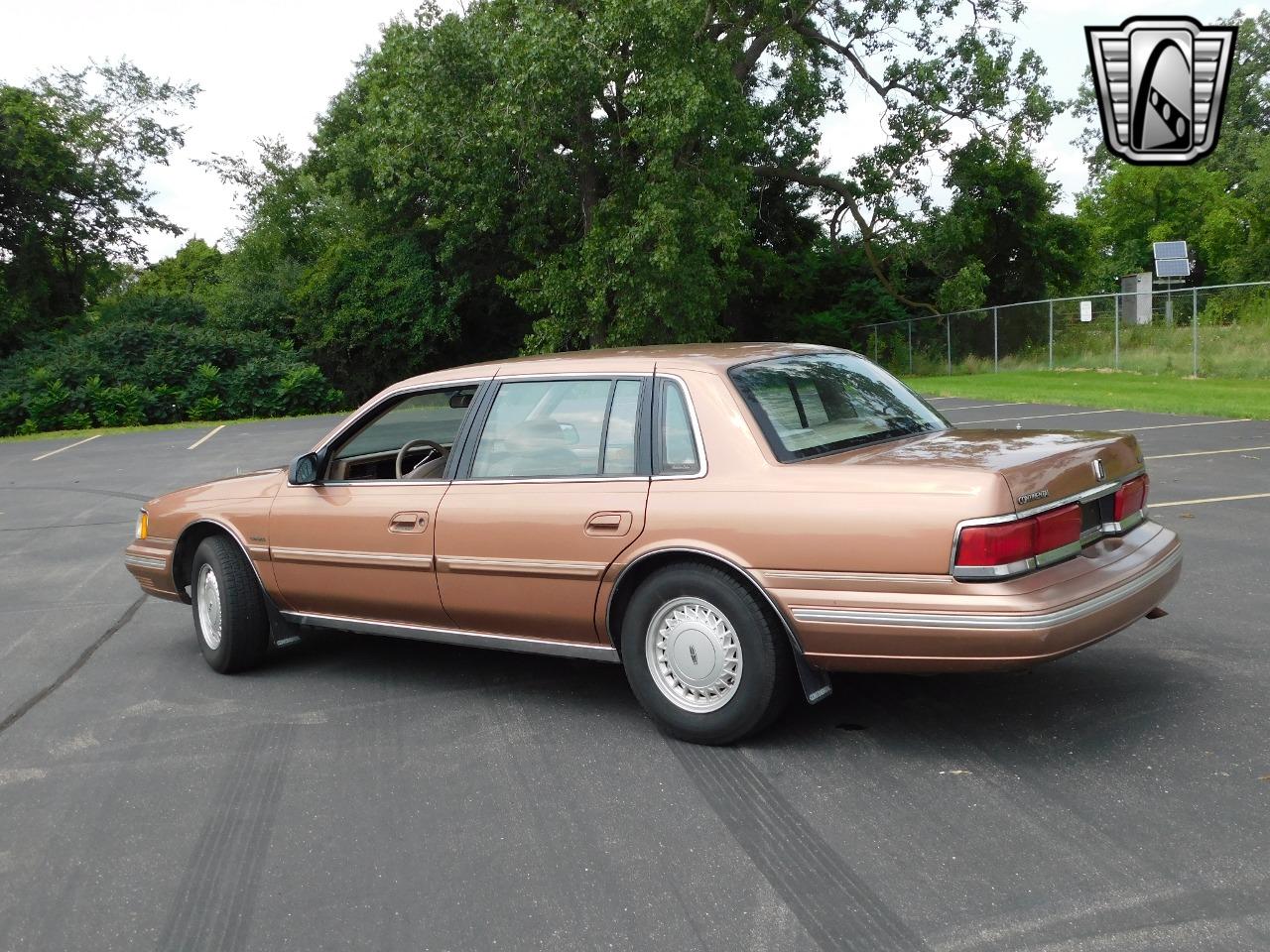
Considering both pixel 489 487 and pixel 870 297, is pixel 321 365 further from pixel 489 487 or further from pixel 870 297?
pixel 489 487

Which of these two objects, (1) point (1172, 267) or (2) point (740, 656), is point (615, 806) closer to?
(2) point (740, 656)

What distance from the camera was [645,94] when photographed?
28.2m

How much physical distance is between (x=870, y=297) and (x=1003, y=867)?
39.7 m

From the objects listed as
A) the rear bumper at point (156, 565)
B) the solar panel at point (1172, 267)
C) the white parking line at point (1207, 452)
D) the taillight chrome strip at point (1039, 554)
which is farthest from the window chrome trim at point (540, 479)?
the solar panel at point (1172, 267)


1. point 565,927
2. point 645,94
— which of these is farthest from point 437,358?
point 565,927

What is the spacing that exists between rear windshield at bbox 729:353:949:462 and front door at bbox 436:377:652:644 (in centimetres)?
51

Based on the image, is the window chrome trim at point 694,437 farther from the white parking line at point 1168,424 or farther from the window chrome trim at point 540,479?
the white parking line at point 1168,424

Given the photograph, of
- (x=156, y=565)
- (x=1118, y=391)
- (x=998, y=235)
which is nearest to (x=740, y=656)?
(x=156, y=565)

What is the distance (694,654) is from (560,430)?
120cm

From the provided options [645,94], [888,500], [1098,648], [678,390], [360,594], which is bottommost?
[1098,648]

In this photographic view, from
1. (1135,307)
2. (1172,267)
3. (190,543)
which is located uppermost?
(1172,267)

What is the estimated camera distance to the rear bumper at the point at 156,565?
6.73 m

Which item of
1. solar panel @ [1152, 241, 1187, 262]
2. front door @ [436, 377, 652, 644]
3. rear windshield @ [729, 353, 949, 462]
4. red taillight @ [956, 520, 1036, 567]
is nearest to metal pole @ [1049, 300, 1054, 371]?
solar panel @ [1152, 241, 1187, 262]

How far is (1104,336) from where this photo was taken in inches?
1165
